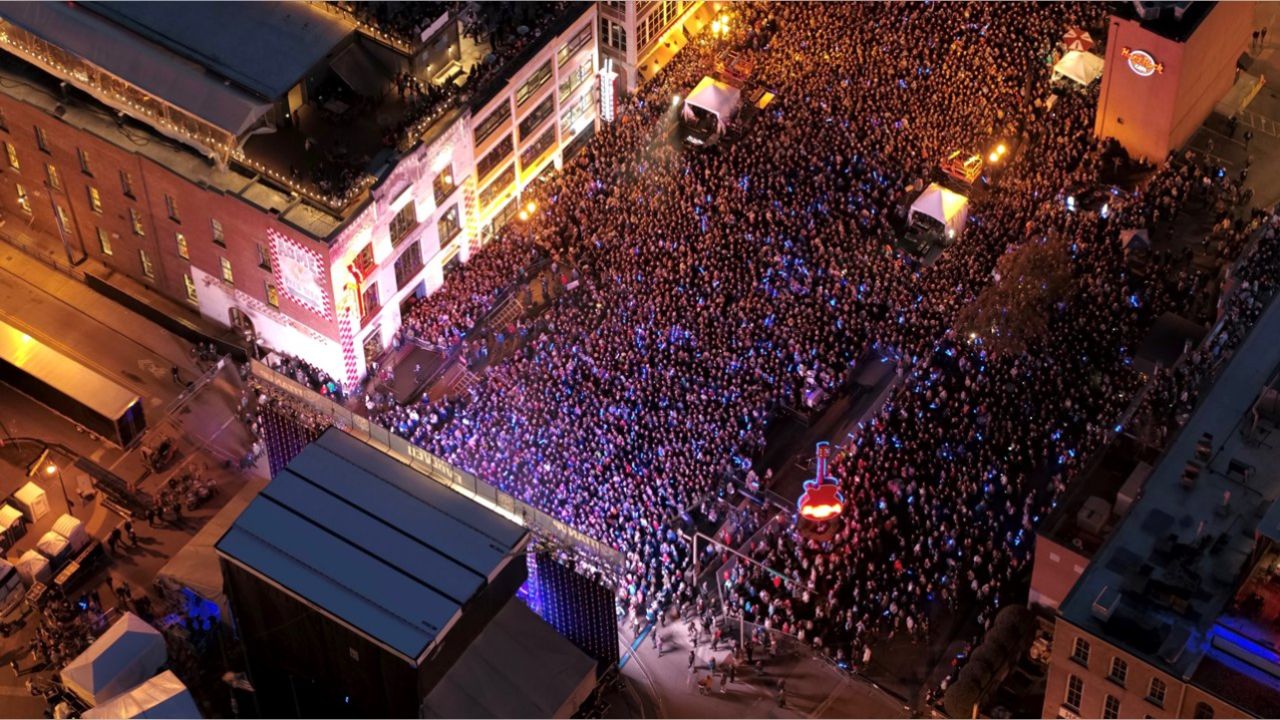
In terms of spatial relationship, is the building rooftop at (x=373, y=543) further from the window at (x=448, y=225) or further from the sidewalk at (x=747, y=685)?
the window at (x=448, y=225)

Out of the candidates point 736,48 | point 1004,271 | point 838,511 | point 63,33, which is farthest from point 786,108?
point 63,33

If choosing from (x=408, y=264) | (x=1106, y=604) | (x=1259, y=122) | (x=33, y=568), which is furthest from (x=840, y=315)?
(x=33, y=568)

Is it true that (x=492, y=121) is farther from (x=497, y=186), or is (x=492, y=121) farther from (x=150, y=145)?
(x=150, y=145)

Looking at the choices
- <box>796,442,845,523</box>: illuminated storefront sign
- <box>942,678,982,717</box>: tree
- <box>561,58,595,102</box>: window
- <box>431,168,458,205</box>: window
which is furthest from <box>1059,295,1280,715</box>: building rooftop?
<box>561,58,595,102</box>: window

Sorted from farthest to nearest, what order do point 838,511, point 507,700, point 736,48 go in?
point 736,48 → point 838,511 → point 507,700

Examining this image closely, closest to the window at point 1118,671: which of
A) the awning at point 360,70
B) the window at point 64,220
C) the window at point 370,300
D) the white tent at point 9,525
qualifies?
the window at point 370,300

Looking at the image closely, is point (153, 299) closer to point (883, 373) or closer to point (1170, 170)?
point (883, 373)

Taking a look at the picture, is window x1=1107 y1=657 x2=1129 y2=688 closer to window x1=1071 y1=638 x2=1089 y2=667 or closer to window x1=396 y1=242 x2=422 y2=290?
window x1=1071 y1=638 x2=1089 y2=667

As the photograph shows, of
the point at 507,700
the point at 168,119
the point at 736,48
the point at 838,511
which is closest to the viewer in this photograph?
the point at 507,700
